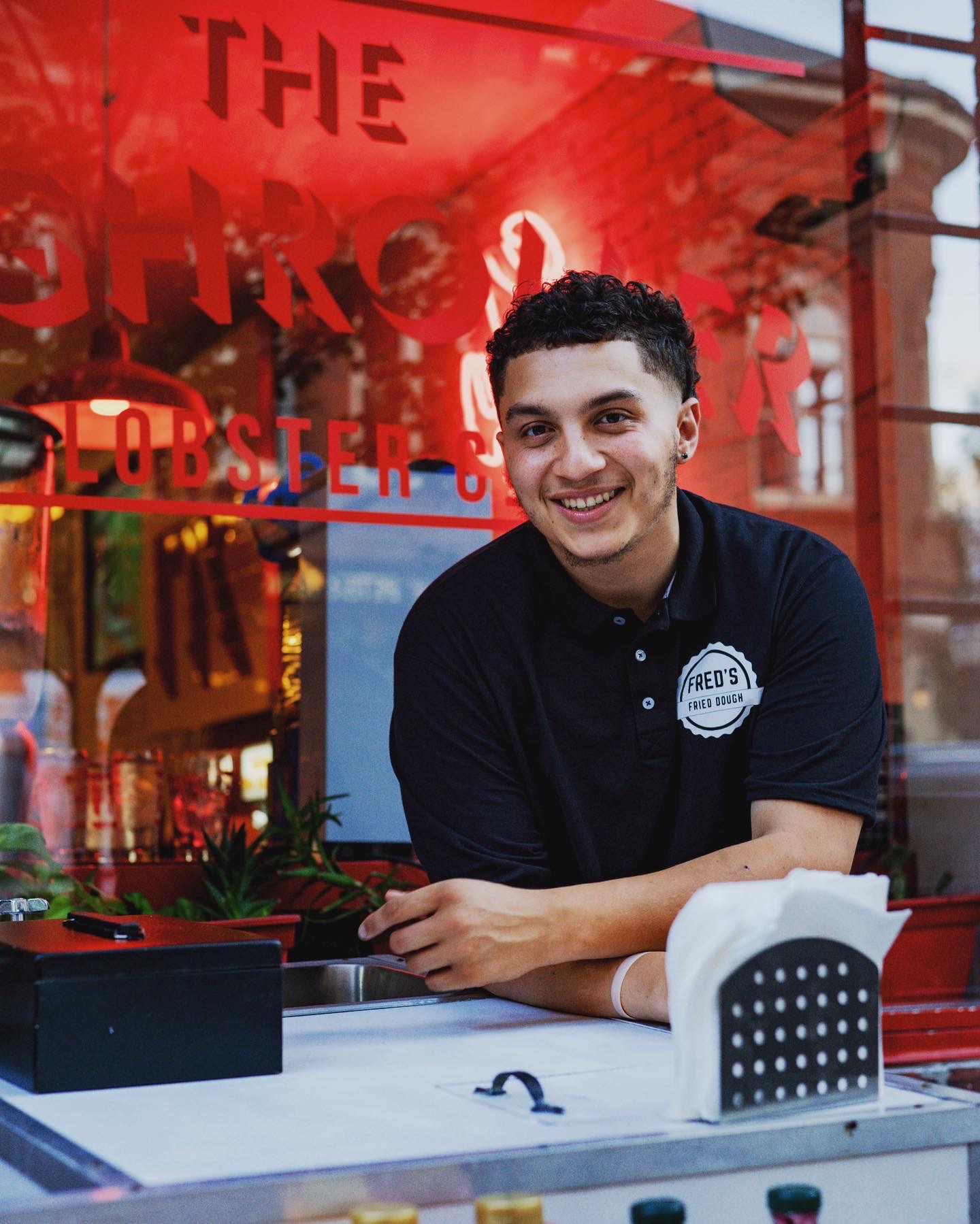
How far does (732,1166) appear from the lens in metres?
0.92

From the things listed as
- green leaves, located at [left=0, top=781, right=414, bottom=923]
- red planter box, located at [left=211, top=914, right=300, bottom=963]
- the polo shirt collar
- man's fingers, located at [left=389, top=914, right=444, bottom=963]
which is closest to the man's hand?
man's fingers, located at [left=389, top=914, right=444, bottom=963]

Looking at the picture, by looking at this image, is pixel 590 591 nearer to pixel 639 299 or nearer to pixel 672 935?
pixel 639 299

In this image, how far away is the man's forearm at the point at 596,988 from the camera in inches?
54.6

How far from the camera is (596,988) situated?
1447mm

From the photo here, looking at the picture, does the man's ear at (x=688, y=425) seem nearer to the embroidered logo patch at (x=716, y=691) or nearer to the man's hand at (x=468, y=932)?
the embroidered logo patch at (x=716, y=691)

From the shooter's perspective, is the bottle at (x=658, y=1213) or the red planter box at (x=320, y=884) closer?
the bottle at (x=658, y=1213)

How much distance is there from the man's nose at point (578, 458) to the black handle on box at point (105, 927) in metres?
0.69

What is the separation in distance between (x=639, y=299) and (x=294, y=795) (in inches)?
100

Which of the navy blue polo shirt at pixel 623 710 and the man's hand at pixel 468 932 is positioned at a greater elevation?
the navy blue polo shirt at pixel 623 710

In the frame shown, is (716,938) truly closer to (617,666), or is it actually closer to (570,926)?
(570,926)

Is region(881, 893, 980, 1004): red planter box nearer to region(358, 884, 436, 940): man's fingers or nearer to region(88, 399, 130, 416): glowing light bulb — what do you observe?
region(88, 399, 130, 416): glowing light bulb

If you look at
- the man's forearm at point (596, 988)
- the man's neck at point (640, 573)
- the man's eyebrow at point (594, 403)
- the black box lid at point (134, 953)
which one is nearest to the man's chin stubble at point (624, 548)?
the man's neck at point (640, 573)

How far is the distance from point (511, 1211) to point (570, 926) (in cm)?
71

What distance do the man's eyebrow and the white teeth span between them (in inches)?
3.7
